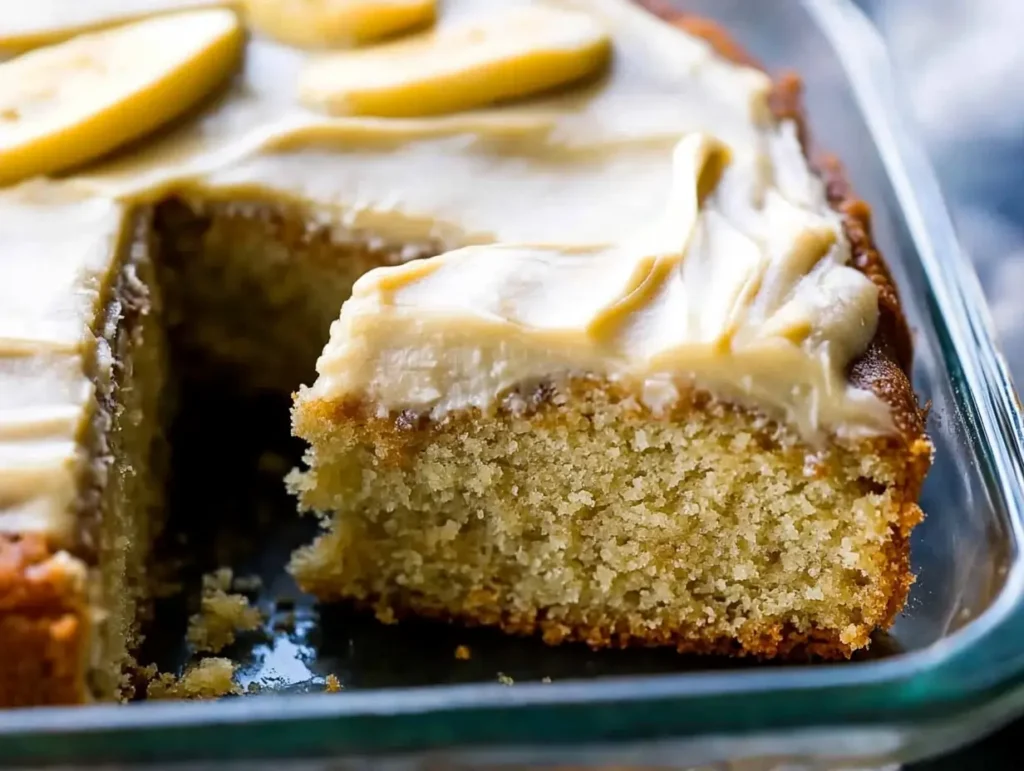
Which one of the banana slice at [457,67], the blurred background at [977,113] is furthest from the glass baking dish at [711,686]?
the banana slice at [457,67]

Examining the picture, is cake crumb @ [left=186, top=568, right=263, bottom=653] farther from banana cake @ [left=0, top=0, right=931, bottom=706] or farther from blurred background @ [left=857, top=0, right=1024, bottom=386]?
blurred background @ [left=857, top=0, right=1024, bottom=386]

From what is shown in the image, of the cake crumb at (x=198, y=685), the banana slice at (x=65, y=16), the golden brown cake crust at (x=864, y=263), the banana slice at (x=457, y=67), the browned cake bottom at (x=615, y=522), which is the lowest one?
the cake crumb at (x=198, y=685)

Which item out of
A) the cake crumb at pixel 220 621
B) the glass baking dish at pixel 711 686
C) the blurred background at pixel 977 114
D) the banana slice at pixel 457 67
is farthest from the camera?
the blurred background at pixel 977 114

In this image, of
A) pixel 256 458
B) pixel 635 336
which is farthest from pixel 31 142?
pixel 635 336

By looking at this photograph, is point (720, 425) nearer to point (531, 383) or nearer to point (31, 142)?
point (531, 383)

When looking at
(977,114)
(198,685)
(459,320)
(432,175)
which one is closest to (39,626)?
(198,685)

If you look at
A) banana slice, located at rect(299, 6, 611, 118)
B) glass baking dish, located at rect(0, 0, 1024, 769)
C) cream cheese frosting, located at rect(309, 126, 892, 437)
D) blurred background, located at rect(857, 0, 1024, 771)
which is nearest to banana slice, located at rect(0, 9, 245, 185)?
banana slice, located at rect(299, 6, 611, 118)

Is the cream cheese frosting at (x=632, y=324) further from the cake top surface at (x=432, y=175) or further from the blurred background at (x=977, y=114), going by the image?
the blurred background at (x=977, y=114)
